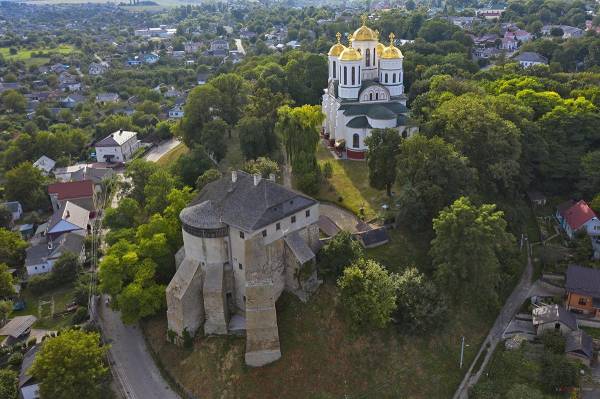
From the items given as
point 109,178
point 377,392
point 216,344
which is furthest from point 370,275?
point 109,178

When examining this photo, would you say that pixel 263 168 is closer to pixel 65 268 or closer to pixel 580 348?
pixel 65 268

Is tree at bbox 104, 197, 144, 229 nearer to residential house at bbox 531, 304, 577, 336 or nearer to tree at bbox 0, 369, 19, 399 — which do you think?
tree at bbox 0, 369, 19, 399

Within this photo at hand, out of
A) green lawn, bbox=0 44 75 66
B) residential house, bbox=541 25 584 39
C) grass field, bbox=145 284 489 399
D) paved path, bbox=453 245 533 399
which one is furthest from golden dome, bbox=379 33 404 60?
green lawn, bbox=0 44 75 66

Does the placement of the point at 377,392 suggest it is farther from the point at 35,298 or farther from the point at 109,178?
the point at 109,178

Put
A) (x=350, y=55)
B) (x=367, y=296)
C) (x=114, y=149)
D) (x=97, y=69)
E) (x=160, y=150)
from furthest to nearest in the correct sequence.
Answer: (x=97, y=69), (x=160, y=150), (x=114, y=149), (x=350, y=55), (x=367, y=296)

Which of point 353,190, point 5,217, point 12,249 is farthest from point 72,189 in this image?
point 353,190
